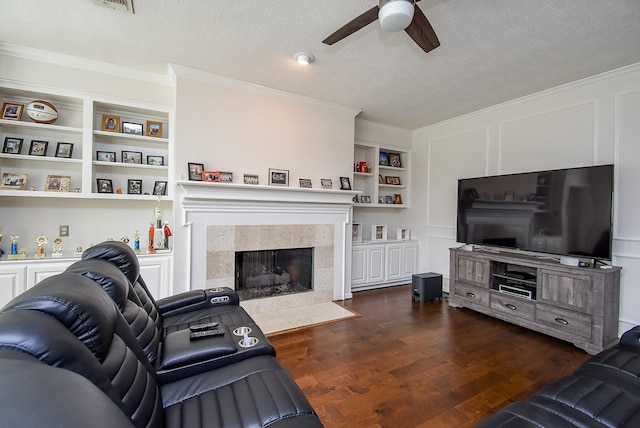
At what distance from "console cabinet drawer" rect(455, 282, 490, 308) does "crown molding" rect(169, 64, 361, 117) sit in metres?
2.87

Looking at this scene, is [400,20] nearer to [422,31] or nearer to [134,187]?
[422,31]

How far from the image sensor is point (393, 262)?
480 centimetres

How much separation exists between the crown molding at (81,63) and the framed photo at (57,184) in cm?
113

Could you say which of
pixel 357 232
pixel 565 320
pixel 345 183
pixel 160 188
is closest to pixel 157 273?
pixel 160 188

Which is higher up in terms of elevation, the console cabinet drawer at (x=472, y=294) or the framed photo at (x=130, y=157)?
the framed photo at (x=130, y=157)

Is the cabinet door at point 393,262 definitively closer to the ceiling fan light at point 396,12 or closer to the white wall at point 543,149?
the white wall at point 543,149

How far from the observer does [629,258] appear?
2834mm

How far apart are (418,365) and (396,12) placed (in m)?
2.53

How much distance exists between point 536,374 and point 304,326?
2067 mm

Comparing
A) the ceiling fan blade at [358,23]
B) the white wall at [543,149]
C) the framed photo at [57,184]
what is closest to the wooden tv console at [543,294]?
the white wall at [543,149]

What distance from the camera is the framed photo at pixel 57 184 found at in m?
2.90

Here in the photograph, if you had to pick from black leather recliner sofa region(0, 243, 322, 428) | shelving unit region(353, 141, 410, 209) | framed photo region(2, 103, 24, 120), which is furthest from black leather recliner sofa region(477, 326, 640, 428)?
framed photo region(2, 103, 24, 120)

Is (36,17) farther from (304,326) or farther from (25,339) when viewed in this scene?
(304,326)

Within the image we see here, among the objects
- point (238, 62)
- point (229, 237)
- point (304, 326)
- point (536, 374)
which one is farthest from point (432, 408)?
point (238, 62)
